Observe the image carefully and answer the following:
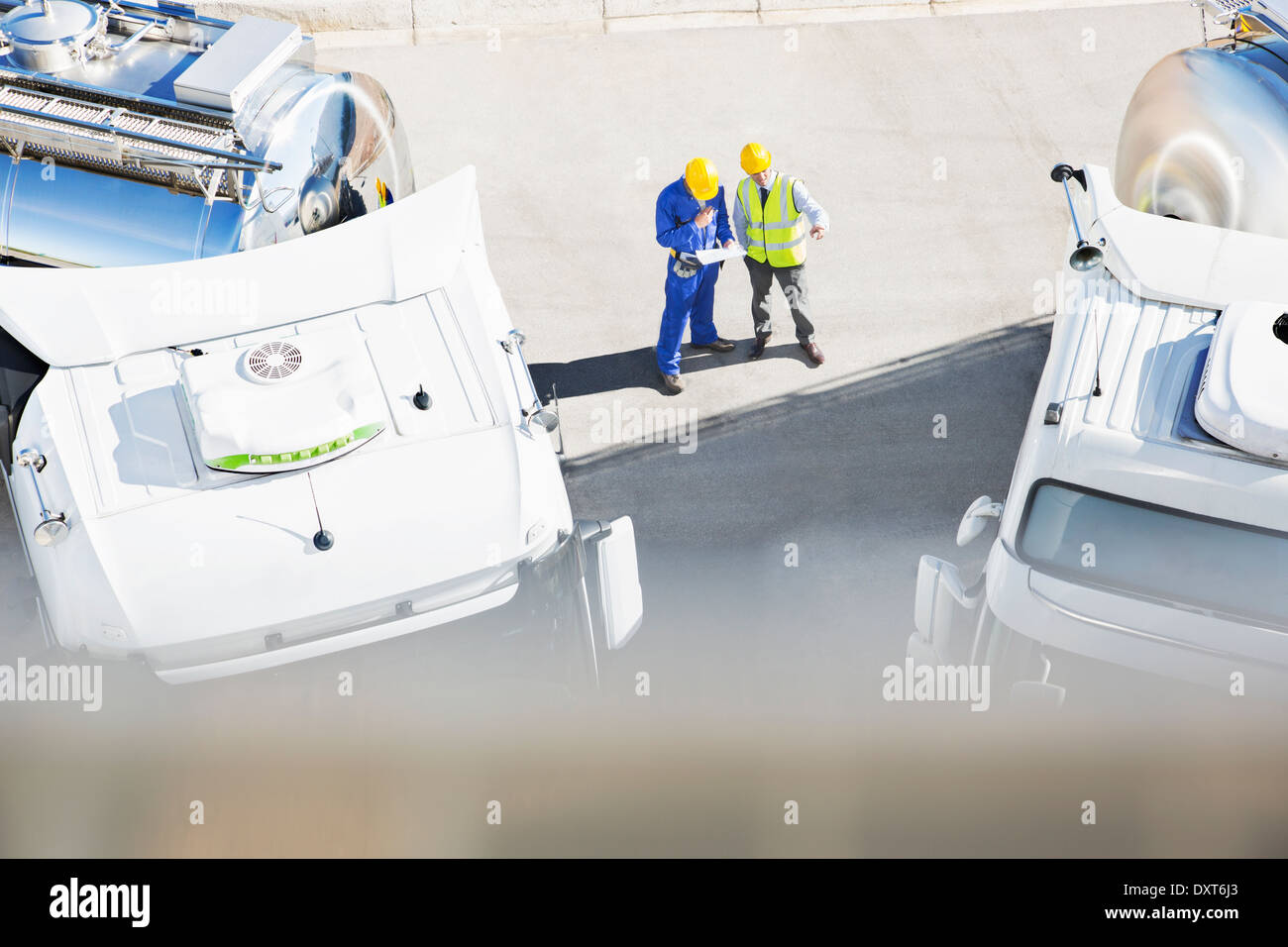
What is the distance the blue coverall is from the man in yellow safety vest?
156mm

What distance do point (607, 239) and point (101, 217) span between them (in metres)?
3.52

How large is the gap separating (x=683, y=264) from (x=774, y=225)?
58 centimetres

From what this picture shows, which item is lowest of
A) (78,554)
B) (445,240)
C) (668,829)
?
(668,829)

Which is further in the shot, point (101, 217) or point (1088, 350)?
point (101, 217)

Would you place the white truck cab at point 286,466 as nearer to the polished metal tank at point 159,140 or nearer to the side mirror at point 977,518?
the polished metal tank at point 159,140

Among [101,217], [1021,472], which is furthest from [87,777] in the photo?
[1021,472]

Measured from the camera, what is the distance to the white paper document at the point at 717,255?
7.71 meters

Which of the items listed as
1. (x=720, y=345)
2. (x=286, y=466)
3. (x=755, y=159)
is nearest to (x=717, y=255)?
(x=755, y=159)

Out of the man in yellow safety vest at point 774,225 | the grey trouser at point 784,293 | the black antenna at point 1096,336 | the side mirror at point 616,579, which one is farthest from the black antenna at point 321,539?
the grey trouser at point 784,293

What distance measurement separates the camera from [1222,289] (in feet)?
19.3

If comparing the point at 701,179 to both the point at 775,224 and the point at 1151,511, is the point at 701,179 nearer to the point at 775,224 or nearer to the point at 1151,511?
the point at 775,224

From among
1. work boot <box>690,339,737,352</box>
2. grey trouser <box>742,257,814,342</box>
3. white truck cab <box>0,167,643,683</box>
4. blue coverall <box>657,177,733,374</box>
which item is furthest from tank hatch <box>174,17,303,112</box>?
work boot <box>690,339,737,352</box>

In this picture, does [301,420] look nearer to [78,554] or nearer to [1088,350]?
[78,554]

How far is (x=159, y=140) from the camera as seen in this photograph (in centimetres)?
655
